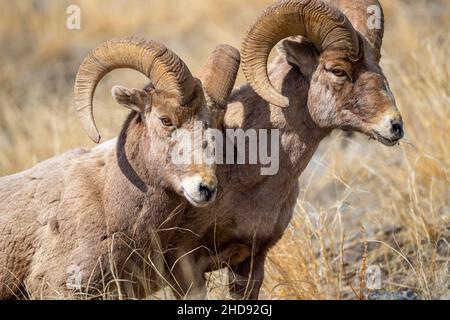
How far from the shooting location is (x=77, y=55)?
22.7m

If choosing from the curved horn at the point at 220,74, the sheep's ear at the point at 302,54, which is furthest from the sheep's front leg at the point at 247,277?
the sheep's ear at the point at 302,54

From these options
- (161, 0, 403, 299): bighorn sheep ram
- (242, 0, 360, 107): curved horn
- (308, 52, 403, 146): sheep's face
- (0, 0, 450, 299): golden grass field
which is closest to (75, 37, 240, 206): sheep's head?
(242, 0, 360, 107): curved horn

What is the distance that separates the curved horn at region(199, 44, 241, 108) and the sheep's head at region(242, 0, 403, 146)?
0.14 m

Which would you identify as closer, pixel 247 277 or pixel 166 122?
pixel 166 122

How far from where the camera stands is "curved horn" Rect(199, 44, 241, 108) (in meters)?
8.27

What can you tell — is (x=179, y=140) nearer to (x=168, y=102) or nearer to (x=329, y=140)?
(x=168, y=102)

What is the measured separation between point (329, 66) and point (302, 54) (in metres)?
0.32

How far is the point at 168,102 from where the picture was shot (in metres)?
8.06

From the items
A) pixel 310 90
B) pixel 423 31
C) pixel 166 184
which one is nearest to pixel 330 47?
pixel 310 90

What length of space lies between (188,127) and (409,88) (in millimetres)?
5688

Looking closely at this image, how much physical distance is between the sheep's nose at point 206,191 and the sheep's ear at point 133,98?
92cm

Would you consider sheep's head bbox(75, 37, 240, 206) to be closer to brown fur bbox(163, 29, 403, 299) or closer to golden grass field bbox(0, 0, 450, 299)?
brown fur bbox(163, 29, 403, 299)

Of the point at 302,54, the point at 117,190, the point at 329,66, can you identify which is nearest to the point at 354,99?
the point at 329,66

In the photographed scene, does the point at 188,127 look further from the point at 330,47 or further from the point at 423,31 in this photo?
the point at 423,31
